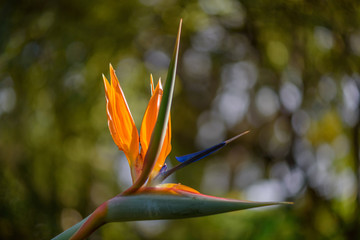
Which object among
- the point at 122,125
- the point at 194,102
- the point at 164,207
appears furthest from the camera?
the point at 194,102

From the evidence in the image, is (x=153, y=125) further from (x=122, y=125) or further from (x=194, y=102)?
(x=194, y=102)

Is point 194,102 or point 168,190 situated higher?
point 168,190

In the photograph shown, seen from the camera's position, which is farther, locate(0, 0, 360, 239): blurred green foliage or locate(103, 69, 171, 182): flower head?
locate(0, 0, 360, 239): blurred green foliage

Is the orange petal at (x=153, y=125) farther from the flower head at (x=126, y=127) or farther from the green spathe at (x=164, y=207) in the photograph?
the green spathe at (x=164, y=207)

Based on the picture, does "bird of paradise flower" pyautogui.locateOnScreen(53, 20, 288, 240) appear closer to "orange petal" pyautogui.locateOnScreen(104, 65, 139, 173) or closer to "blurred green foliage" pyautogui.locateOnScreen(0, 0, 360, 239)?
"orange petal" pyautogui.locateOnScreen(104, 65, 139, 173)

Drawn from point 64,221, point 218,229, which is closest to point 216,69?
point 218,229

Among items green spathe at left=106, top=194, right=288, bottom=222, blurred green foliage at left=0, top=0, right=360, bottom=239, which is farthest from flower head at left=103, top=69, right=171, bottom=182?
blurred green foliage at left=0, top=0, right=360, bottom=239

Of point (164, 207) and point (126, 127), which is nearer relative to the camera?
point (164, 207)

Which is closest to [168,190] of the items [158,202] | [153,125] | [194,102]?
[158,202]
